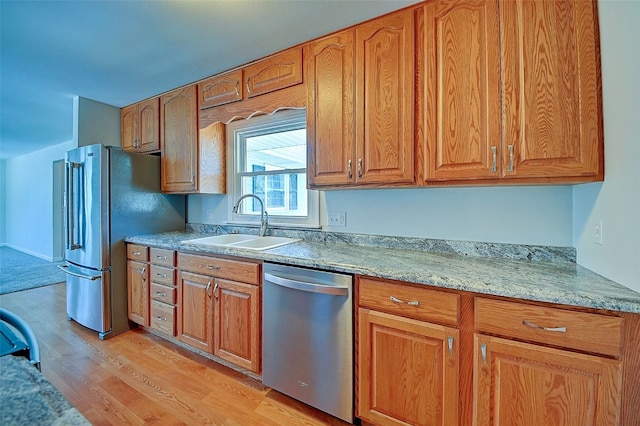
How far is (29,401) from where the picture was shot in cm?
42

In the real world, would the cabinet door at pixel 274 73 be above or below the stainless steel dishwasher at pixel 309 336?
above

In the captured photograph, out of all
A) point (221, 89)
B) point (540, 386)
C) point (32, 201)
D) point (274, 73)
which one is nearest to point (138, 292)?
point (221, 89)

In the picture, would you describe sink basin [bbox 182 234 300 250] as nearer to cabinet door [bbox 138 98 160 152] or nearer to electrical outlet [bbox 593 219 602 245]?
cabinet door [bbox 138 98 160 152]

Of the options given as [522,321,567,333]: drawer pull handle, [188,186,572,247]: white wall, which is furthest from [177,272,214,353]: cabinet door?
[522,321,567,333]: drawer pull handle

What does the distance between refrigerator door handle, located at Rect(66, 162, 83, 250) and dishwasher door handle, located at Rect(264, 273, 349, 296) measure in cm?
222

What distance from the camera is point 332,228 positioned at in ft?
7.34

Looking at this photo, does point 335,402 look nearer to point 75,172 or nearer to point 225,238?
point 225,238

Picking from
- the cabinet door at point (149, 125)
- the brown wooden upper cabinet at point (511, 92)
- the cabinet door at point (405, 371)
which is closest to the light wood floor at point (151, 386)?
the cabinet door at point (405, 371)

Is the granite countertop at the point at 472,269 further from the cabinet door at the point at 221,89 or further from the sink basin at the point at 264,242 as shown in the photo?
the cabinet door at the point at 221,89

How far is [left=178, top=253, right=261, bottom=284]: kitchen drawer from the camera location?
Result: 1827 millimetres

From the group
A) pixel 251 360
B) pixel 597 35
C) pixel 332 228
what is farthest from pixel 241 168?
pixel 597 35

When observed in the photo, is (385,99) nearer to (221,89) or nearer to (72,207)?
(221,89)

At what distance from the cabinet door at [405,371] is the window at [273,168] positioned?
3.58 ft

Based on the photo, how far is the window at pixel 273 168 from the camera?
2422 millimetres
